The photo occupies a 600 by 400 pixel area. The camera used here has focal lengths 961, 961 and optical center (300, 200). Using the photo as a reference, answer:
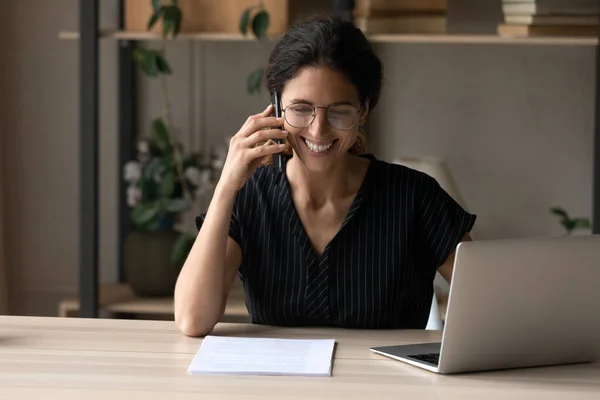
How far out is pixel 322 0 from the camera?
3463 millimetres

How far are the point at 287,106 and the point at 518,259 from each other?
2.16 feet

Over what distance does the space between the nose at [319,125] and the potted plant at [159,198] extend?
4.60ft

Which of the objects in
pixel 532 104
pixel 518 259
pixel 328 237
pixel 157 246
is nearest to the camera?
pixel 518 259

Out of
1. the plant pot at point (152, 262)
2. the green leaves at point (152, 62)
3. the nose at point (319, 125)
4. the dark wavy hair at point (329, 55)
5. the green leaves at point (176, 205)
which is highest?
the green leaves at point (152, 62)

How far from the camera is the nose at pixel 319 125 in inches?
75.7

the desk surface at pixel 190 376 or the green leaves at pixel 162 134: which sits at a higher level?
the green leaves at pixel 162 134

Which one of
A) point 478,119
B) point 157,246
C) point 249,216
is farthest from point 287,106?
point 478,119

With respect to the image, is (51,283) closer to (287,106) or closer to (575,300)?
(287,106)

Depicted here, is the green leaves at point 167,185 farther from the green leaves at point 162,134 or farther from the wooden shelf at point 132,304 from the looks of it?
the wooden shelf at point 132,304

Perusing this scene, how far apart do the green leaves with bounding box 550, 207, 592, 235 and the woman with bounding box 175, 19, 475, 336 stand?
55.1 inches

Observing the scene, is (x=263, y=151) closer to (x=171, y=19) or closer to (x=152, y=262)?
(x=171, y=19)

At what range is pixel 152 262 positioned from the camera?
3.30 metres

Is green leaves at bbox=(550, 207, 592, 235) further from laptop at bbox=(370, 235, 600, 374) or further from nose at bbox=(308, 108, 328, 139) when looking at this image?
laptop at bbox=(370, 235, 600, 374)

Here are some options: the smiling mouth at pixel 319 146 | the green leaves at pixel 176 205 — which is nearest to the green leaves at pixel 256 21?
the green leaves at pixel 176 205
